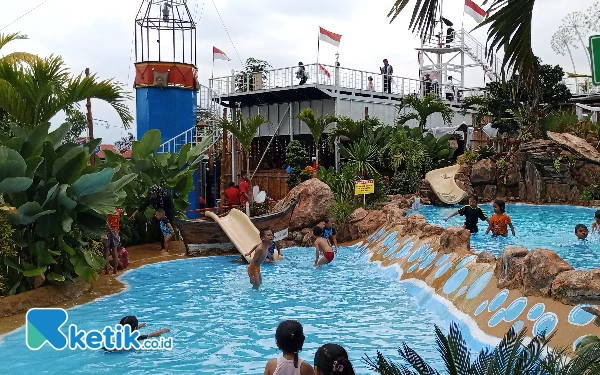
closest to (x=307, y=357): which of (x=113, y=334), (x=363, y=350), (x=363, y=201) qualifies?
(x=363, y=350)

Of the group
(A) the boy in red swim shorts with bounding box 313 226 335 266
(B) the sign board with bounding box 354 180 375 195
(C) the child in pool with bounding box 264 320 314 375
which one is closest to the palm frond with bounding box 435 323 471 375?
(C) the child in pool with bounding box 264 320 314 375

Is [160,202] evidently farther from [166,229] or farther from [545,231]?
[545,231]

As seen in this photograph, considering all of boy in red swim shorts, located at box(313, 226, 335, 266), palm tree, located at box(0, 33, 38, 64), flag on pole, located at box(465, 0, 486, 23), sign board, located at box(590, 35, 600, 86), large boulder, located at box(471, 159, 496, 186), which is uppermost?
flag on pole, located at box(465, 0, 486, 23)

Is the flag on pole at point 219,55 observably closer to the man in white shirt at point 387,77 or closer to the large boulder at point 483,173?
the man in white shirt at point 387,77

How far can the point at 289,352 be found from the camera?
3.74m

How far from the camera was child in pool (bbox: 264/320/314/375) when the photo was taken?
12.1ft

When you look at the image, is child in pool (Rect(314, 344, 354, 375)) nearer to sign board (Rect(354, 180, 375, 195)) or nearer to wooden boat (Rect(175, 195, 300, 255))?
wooden boat (Rect(175, 195, 300, 255))

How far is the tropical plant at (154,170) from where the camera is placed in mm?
13656

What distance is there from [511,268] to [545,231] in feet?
28.7

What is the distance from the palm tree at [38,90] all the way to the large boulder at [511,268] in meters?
6.61

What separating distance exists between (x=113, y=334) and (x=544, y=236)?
10.6 meters

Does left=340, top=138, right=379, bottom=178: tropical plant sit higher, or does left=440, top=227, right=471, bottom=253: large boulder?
left=340, top=138, right=379, bottom=178: tropical plant

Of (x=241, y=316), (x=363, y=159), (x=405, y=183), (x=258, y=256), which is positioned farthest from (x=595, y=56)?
(x=405, y=183)

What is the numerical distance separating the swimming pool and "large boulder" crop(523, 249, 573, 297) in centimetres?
84
